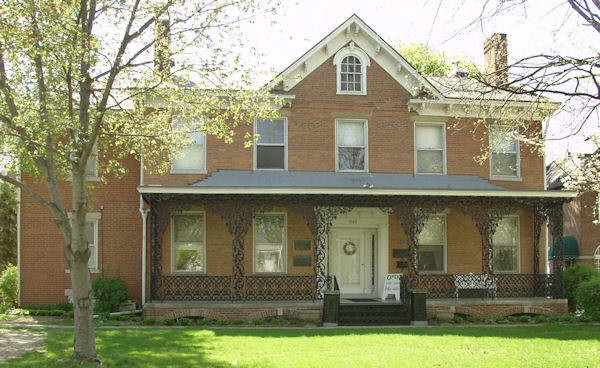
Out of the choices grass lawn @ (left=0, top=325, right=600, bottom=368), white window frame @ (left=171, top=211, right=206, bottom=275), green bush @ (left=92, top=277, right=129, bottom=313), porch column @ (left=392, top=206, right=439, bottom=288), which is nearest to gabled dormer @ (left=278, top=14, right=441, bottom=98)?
porch column @ (left=392, top=206, right=439, bottom=288)

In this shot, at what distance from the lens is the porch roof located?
17.8m

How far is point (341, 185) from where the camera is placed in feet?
64.3

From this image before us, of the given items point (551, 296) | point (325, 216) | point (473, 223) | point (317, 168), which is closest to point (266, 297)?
point (325, 216)

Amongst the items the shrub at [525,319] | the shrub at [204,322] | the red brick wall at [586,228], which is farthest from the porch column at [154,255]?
the red brick wall at [586,228]

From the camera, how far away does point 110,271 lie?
20.4 metres

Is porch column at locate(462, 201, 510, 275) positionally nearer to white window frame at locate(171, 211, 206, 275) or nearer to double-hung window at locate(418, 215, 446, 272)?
double-hung window at locate(418, 215, 446, 272)

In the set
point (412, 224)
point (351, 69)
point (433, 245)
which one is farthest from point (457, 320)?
point (351, 69)

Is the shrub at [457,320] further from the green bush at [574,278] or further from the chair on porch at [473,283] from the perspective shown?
the green bush at [574,278]

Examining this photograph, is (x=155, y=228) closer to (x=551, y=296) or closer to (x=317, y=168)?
(x=317, y=168)

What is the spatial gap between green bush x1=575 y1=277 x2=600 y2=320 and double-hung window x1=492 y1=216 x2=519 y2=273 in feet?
10.3

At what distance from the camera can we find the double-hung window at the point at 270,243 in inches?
789

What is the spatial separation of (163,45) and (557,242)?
→ 1365 cm

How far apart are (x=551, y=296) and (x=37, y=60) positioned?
15.6 m

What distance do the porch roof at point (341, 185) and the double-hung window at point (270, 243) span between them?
4.21ft
